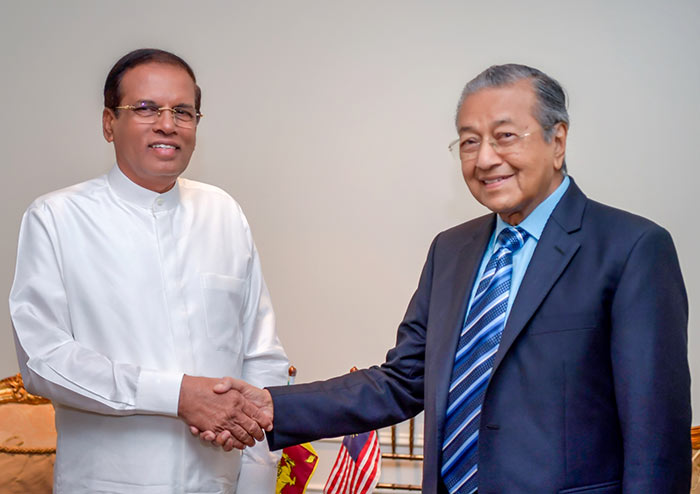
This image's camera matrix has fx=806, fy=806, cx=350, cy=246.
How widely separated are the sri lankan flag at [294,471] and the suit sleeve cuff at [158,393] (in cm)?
118

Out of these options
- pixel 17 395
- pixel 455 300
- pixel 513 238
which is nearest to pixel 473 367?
pixel 455 300

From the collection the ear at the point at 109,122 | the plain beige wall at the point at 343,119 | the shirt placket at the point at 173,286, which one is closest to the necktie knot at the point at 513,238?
the shirt placket at the point at 173,286

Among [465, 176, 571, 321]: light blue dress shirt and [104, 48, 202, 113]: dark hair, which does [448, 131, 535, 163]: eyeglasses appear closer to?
[465, 176, 571, 321]: light blue dress shirt

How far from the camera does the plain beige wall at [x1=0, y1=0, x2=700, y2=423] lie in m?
3.65

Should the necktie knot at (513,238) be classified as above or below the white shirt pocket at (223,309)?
above

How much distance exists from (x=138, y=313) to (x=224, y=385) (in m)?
0.32

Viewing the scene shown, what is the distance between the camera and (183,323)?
2322 mm

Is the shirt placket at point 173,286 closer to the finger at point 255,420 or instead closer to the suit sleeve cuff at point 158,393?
the suit sleeve cuff at point 158,393

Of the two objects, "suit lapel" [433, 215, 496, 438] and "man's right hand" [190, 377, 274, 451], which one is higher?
"suit lapel" [433, 215, 496, 438]

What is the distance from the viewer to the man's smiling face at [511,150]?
192cm

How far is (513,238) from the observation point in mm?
1997

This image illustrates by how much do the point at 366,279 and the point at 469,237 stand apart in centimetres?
161

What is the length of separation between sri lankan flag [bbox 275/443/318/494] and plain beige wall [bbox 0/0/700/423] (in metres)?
0.57

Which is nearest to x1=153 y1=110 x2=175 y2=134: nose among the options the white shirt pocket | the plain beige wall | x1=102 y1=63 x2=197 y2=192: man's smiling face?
x1=102 y1=63 x2=197 y2=192: man's smiling face
